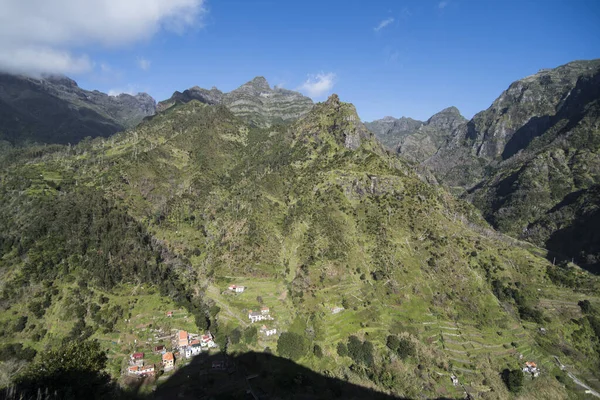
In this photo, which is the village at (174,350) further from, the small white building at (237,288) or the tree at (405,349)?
the tree at (405,349)

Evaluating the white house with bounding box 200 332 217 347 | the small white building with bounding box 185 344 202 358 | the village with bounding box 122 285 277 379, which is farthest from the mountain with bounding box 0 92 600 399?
the small white building with bounding box 185 344 202 358

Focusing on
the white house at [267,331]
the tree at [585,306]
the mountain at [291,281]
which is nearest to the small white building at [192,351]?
the mountain at [291,281]

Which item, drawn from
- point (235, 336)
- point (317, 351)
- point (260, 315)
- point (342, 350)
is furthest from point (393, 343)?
point (235, 336)

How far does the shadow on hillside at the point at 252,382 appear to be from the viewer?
73.4 m

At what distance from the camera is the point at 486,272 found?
119 metres

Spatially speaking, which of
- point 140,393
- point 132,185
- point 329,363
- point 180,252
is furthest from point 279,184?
point 140,393

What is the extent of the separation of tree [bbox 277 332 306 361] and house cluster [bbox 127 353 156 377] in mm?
31278

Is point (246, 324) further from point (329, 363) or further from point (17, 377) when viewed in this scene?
point (17, 377)

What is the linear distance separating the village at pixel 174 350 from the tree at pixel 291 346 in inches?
182

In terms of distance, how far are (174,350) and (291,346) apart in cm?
3119

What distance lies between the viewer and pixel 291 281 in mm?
108125

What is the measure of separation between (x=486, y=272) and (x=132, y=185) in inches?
6135

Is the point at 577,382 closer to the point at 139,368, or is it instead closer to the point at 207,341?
the point at 207,341

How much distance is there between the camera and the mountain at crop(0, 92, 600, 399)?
85.9 metres
